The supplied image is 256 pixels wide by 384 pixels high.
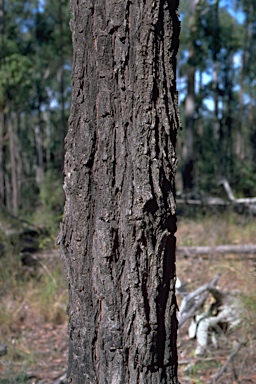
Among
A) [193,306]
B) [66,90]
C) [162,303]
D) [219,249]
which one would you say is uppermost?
[66,90]

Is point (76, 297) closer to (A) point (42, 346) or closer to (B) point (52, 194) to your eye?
(A) point (42, 346)

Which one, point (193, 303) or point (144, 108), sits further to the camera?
point (193, 303)

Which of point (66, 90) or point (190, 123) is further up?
point (66, 90)

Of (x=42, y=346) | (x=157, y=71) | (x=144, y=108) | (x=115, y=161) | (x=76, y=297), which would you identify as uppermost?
(x=157, y=71)

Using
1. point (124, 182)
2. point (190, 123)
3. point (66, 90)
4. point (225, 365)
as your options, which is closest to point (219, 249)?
point (225, 365)

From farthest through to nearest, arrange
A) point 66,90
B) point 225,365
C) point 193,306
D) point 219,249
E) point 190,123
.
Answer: point 66,90, point 190,123, point 219,249, point 193,306, point 225,365

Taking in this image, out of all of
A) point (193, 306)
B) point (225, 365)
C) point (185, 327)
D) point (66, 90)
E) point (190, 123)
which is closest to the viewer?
point (225, 365)

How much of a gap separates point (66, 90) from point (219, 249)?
35.4m

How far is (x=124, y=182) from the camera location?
7.02ft

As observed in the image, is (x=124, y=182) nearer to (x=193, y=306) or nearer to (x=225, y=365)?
(x=225, y=365)

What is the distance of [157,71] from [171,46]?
0.15 metres

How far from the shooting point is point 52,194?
13.5 metres

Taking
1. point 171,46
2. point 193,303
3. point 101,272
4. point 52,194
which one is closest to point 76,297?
point 101,272

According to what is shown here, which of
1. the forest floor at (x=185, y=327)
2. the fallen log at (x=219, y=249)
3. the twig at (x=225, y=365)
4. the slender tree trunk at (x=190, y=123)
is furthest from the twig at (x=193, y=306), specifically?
the slender tree trunk at (x=190, y=123)
